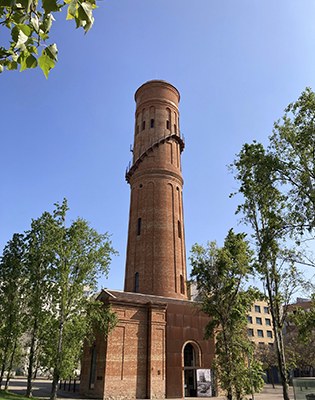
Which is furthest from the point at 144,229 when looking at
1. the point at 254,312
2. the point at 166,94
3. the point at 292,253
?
the point at 254,312

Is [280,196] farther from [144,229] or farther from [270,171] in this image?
[144,229]

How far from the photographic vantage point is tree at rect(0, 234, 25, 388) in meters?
19.9

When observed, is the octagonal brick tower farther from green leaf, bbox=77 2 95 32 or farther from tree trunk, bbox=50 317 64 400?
green leaf, bbox=77 2 95 32

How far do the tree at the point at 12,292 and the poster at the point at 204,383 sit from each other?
12.3m

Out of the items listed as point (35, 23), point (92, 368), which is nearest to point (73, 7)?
point (35, 23)

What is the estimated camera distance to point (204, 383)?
22.7m

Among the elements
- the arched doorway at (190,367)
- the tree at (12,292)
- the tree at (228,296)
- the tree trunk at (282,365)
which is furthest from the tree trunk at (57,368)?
the tree trunk at (282,365)

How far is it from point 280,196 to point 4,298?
17817 mm

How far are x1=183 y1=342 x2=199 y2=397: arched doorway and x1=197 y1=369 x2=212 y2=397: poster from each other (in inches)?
14.7

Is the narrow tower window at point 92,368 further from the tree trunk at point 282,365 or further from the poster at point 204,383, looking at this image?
the tree trunk at point 282,365

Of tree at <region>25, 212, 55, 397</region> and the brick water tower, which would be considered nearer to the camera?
tree at <region>25, 212, 55, 397</region>

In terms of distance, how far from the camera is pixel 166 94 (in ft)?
113

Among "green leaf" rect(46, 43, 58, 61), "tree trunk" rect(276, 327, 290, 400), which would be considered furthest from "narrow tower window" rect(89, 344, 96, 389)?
"green leaf" rect(46, 43, 58, 61)

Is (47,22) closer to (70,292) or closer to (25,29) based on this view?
(25,29)
